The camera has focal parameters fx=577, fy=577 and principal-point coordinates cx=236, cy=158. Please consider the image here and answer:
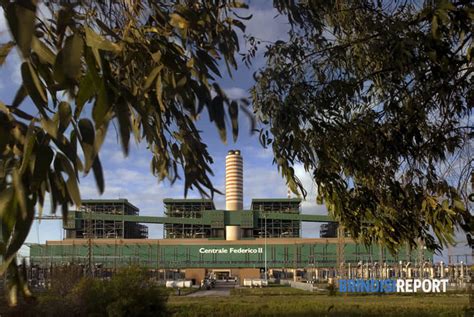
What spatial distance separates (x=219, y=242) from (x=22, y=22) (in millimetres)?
98242

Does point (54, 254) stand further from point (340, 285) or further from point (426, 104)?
point (426, 104)

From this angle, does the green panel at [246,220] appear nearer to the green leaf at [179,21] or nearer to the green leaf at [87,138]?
the green leaf at [179,21]

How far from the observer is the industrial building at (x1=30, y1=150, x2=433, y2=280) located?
98.8 m

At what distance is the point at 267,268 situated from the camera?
101 metres

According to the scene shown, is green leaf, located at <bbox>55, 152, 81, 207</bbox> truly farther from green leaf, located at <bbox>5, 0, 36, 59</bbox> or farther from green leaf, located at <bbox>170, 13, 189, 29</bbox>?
green leaf, located at <bbox>170, 13, 189, 29</bbox>

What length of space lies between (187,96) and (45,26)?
2.73ft

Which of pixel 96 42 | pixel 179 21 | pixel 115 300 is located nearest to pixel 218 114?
pixel 179 21

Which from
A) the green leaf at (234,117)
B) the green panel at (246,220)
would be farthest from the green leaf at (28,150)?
the green panel at (246,220)

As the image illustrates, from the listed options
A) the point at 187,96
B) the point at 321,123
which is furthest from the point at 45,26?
the point at 321,123

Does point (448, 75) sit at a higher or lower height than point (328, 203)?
higher

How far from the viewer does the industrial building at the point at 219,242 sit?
98750 mm

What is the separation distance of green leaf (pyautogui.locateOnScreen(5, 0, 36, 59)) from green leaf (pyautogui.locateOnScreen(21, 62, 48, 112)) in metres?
0.32

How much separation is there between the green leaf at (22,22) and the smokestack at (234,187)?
9514 cm

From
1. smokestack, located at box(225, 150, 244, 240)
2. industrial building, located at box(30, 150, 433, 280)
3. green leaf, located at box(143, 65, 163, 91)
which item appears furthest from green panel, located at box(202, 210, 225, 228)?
green leaf, located at box(143, 65, 163, 91)
